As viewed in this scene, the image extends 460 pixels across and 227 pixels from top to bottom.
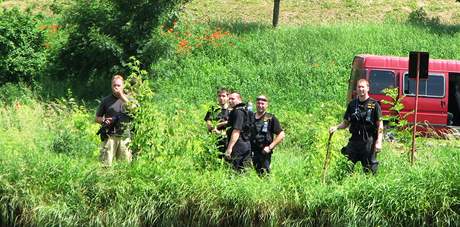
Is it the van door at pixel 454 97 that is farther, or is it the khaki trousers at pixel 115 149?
the van door at pixel 454 97

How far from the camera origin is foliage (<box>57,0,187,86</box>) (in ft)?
74.7

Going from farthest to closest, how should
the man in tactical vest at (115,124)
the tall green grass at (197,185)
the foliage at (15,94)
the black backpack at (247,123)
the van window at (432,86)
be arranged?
1. the foliage at (15,94)
2. the van window at (432,86)
3. the man in tactical vest at (115,124)
4. the black backpack at (247,123)
5. the tall green grass at (197,185)

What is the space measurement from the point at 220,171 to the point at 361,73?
1009 cm

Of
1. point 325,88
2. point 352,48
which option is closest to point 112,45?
point 325,88

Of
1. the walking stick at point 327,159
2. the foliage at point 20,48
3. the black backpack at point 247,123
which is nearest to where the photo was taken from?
the walking stick at point 327,159

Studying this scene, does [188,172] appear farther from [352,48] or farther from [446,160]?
[352,48]

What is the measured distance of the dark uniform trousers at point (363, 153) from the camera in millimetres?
10127

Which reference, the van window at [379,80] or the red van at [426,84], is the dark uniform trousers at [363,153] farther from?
the van window at [379,80]

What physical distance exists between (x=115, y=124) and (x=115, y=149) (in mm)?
398

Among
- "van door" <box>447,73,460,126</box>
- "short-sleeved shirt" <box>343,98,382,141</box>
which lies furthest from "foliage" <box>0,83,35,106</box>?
"short-sleeved shirt" <box>343,98,382,141</box>

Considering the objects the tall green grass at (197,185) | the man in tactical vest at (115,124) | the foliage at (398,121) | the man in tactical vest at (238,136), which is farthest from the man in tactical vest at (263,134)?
the man in tactical vest at (115,124)

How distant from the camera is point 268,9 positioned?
34938 millimetres

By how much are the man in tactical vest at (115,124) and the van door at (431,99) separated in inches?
401

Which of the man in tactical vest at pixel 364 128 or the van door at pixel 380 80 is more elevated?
the van door at pixel 380 80
